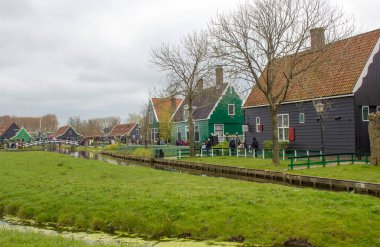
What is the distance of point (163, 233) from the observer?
9.98m

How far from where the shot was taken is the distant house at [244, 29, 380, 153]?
23.6m

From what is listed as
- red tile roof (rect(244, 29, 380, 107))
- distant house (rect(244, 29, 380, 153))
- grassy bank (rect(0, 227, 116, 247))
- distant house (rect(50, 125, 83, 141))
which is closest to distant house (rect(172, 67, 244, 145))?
distant house (rect(244, 29, 380, 153))

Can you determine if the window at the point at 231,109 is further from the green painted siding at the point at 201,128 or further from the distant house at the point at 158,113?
the distant house at the point at 158,113

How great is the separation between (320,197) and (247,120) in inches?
863

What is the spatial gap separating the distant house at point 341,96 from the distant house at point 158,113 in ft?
83.0

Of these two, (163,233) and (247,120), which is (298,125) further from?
(163,233)

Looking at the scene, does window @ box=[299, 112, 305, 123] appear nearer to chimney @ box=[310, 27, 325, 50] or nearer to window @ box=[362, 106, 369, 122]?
window @ box=[362, 106, 369, 122]

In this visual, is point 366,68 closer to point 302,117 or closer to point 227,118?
point 302,117

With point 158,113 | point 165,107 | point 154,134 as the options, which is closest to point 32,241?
point 165,107

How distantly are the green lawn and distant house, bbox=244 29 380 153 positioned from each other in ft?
38.2

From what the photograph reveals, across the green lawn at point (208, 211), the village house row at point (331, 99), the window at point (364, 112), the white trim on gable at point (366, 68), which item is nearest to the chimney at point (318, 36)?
the village house row at point (331, 99)

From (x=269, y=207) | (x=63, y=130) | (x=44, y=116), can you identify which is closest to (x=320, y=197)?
(x=269, y=207)

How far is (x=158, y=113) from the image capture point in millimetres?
55781

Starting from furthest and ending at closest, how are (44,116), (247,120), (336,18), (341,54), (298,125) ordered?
(44,116) → (247,120) → (298,125) → (341,54) → (336,18)
